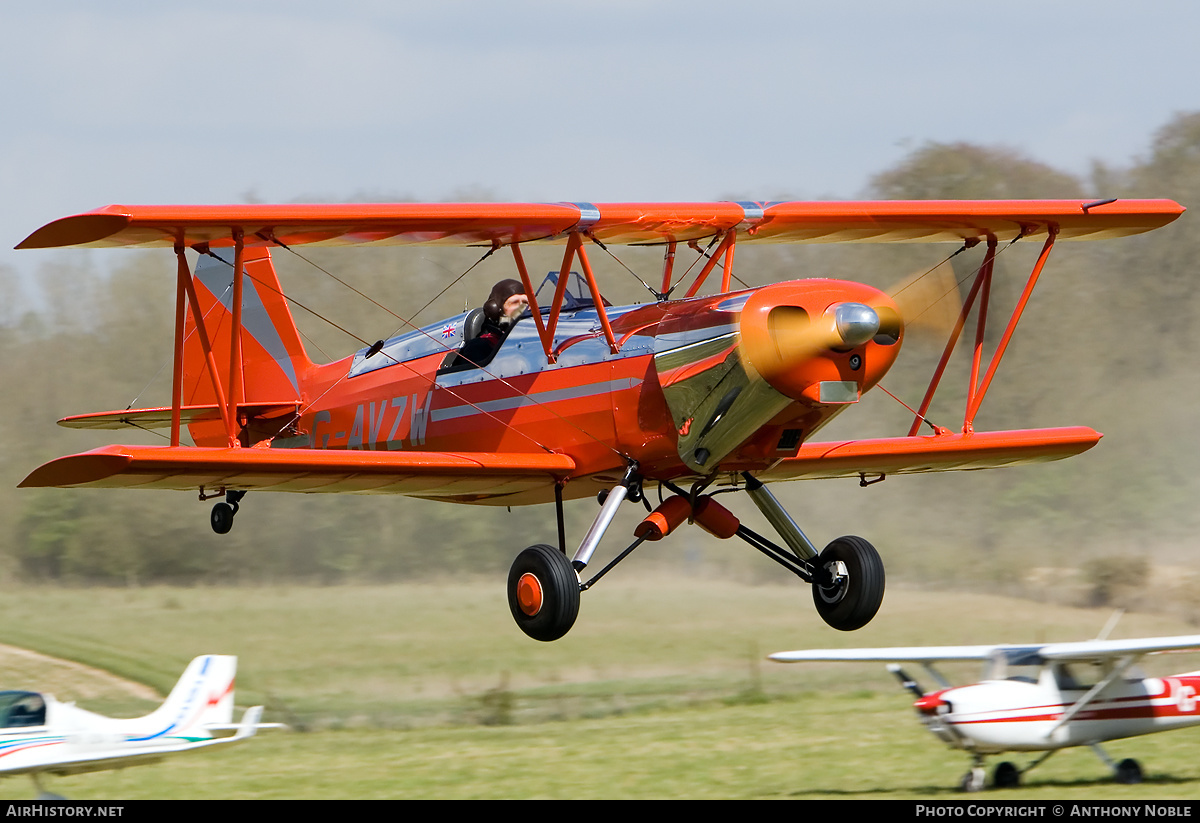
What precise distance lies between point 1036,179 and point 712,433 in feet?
86.1

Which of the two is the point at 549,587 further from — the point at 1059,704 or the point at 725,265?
the point at 1059,704

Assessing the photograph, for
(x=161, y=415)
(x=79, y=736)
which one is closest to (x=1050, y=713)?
(x=79, y=736)

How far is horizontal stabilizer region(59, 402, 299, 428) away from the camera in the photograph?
1266 centimetres

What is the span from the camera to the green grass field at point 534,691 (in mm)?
26469

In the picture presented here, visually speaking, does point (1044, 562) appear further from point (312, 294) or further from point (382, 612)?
point (312, 294)

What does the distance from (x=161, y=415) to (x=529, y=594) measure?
544 cm

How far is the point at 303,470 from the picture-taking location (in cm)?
921

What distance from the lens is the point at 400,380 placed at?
36.3 ft

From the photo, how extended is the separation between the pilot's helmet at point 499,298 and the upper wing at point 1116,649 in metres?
15.4

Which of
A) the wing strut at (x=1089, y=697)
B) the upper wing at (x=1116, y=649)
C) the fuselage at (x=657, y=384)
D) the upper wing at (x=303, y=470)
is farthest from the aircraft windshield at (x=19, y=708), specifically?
the wing strut at (x=1089, y=697)

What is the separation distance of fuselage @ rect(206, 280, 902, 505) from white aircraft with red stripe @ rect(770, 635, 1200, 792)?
1459 centimetres

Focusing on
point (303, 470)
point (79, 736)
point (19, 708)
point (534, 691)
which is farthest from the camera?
point (534, 691)

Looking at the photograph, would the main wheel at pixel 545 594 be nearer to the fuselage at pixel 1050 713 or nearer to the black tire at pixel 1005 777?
the fuselage at pixel 1050 713

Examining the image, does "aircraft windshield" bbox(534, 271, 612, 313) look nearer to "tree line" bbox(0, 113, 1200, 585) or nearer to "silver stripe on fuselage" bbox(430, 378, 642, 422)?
"silver stripe on fuselage" bbox(430, 378, 642, 422)
